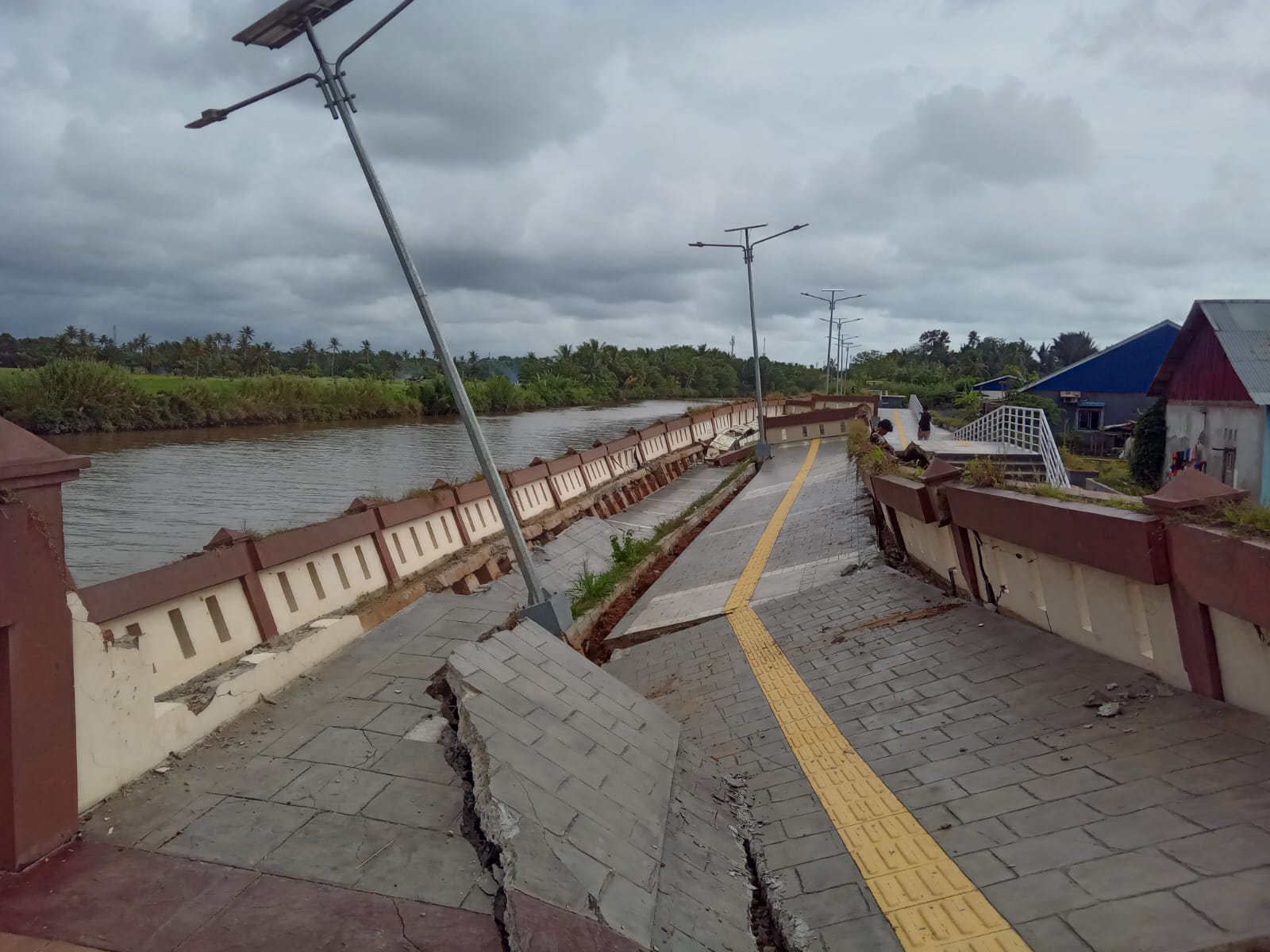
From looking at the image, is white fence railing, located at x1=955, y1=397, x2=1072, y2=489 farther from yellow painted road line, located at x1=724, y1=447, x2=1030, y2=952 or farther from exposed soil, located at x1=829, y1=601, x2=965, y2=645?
yellow painted road line, located at x1=724, y1=447, x2=1030, y2=952

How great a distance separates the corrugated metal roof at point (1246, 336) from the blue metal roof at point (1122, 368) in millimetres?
14860

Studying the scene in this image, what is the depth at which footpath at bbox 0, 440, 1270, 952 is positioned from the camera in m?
2.86

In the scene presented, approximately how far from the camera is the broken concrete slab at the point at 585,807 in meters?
2.97

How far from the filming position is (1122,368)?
112 feet

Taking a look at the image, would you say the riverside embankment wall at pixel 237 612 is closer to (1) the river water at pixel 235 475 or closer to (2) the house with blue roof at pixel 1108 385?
(1) the river water at pixel 235 475

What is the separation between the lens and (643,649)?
8945 millimetres


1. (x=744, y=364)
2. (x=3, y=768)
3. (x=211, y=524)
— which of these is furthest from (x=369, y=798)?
(x=744, y=364)

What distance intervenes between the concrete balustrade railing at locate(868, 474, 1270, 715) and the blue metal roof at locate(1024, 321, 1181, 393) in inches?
1246

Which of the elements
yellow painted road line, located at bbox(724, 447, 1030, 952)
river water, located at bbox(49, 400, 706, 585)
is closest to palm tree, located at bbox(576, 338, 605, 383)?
river water, located at bbox(49, 400, 706, 585)

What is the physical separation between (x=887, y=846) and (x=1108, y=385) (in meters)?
35.9

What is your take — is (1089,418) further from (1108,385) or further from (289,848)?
(289,848)

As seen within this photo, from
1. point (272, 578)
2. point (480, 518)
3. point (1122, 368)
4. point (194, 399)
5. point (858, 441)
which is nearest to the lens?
point (272, 578)

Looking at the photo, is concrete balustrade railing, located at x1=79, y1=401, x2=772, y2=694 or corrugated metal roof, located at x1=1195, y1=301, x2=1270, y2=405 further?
corrugated metal roof, located at x1=1195, y1=301, x2=1270, y2=405

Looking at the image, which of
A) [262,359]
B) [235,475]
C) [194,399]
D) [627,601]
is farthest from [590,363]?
[627,601]
